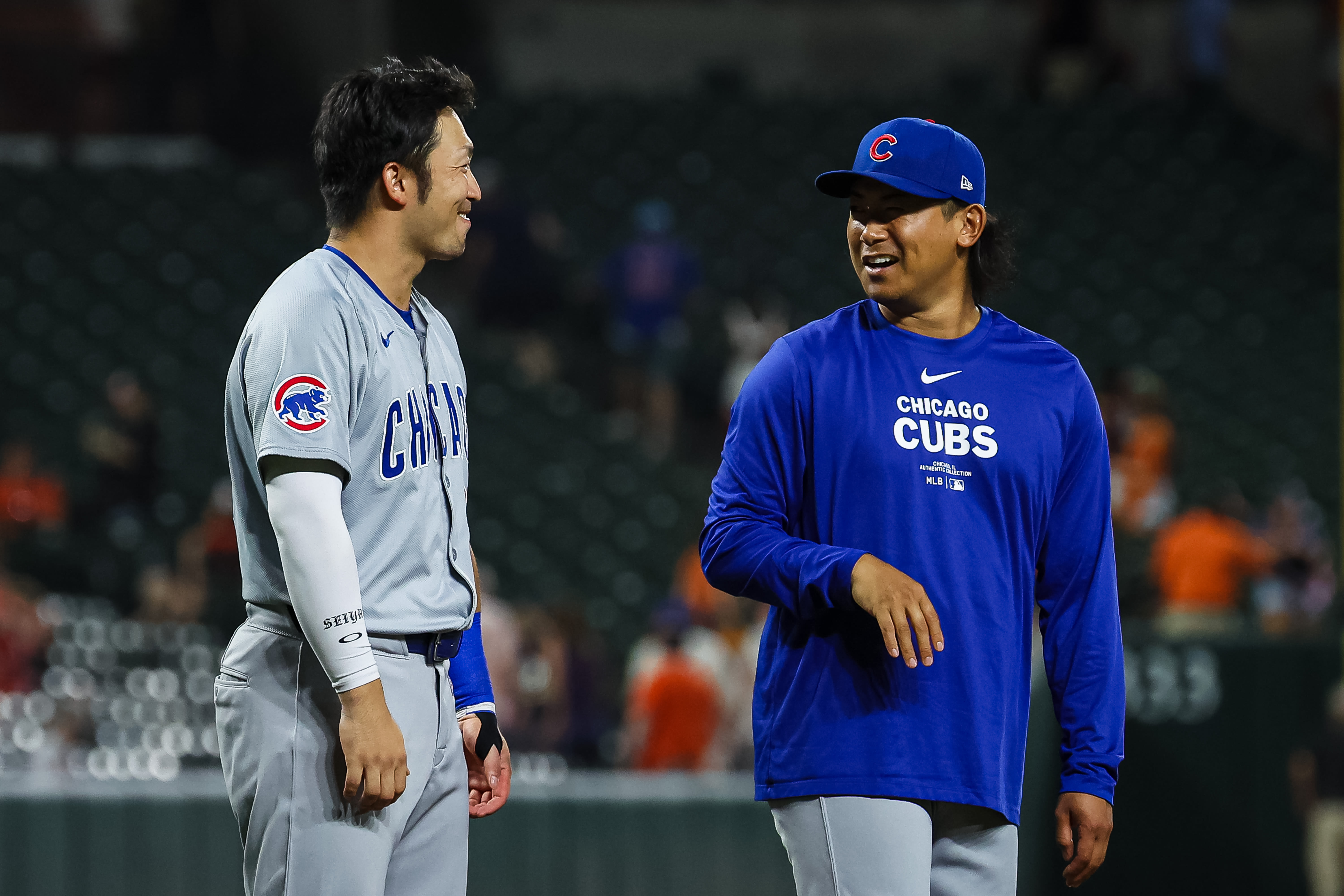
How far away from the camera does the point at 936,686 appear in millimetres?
2453

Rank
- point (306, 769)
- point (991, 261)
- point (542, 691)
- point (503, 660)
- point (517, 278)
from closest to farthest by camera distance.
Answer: point (306, 769) < point (991, 261) < point (503, 660) < point (542, 691) < point (517, 278)

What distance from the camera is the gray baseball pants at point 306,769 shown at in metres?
2.26

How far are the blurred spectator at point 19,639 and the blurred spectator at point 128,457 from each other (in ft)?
5.39

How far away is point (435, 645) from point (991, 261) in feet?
→ 3.73

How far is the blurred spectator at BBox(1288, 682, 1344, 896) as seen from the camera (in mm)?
6496

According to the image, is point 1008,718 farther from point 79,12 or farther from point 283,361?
point 79,12

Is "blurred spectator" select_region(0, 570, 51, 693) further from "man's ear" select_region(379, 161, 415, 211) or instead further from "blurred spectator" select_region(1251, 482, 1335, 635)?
"man's ear" select_region(379, 161, 415, 211)

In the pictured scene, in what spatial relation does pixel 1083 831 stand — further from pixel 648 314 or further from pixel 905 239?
pixel 648 314

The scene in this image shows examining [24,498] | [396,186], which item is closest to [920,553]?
[396,186]

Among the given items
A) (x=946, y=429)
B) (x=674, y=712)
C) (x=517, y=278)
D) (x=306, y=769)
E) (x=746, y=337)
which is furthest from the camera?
(x=517, y=278)

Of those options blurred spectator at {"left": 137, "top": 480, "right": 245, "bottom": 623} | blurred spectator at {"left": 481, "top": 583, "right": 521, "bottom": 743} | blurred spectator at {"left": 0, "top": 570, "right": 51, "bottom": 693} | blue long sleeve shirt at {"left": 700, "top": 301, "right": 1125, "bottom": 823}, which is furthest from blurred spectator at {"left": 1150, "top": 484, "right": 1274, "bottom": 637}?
blue long sleeve shirt at {"left": 700, "top": 301, "right": 1125, "bottom": 823}

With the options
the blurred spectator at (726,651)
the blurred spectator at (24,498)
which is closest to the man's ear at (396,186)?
the blurred spectator at (726,651)

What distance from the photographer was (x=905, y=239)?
101 inches

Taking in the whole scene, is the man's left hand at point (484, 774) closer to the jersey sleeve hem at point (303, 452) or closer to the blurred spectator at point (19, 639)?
the jersey sleeve hem at point (303, 452)
